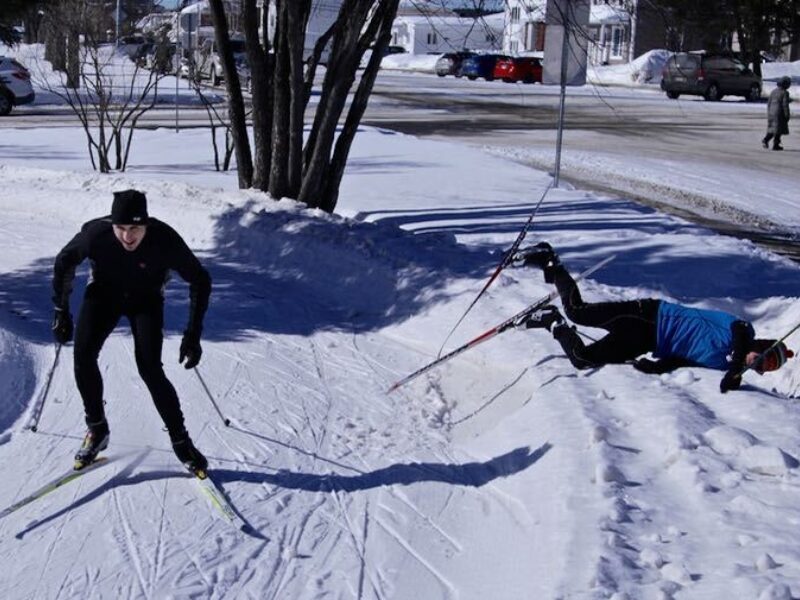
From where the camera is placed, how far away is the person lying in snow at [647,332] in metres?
7.59

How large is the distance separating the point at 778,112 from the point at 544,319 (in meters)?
20.6

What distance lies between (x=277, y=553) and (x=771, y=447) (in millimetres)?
2529

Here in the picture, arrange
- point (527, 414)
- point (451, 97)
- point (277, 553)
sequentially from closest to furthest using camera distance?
point (277, 553) < point (527, 414) < point (451, 97)

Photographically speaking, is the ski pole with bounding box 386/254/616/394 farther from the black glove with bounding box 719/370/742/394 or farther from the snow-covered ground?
the black glove with bounding box 719/370/742/394

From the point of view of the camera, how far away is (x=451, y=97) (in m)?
45.8

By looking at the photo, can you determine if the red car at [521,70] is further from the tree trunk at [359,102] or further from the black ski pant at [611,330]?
the black ski pant at [611,330]

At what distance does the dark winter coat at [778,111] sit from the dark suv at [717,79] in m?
19.9

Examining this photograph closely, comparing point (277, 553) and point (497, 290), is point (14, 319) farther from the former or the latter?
point (277, 553)

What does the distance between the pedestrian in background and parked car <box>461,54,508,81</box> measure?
114 ft

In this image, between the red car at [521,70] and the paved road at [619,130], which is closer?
the paved road at [619,130]

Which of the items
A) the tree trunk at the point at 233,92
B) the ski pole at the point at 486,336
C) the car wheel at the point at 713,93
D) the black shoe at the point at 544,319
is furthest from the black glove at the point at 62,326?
the car wheel at the point at 713,93

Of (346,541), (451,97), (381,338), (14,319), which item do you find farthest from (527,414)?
(451,97)

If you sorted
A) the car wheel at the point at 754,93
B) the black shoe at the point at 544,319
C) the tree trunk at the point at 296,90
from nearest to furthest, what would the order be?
the black shoe at the point at 544,319
the tree trunk at the point at 296,90
the car wheel at the point at 754,93

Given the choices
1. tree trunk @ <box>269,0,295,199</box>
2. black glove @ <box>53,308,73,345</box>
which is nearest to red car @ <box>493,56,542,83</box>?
tree trunk @ <box>269,0,295,199</box>
